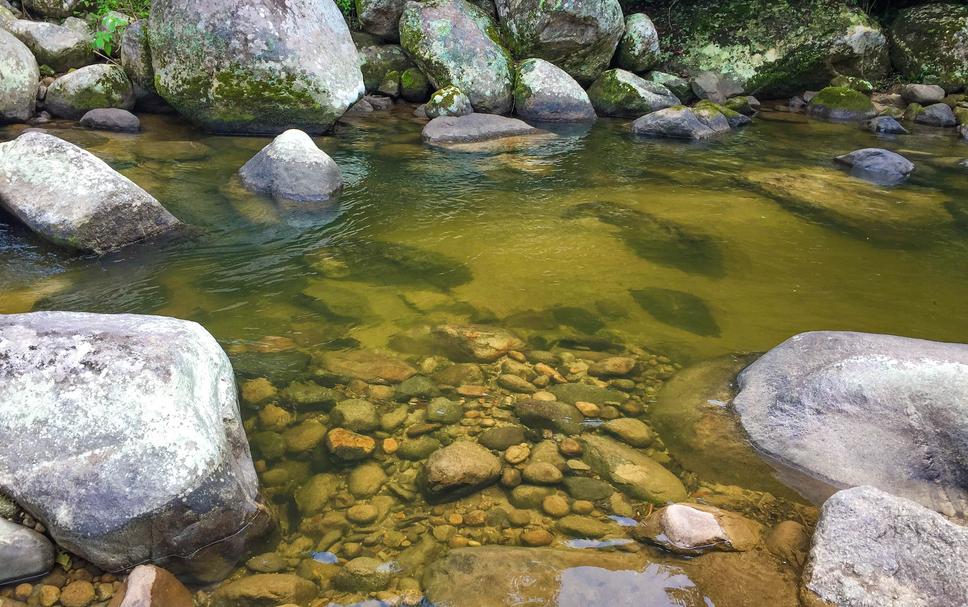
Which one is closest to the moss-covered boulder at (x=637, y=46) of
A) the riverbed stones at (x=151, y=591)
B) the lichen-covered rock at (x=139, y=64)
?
the lichen-covered rock at (x=139, y=64)

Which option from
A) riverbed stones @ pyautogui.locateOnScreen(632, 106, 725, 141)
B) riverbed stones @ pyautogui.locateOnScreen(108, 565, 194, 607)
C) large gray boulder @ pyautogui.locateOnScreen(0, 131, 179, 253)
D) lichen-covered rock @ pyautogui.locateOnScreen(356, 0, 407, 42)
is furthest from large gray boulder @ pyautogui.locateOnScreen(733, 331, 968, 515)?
lichen-covered rock @ pyautogui.locateOnScreen(356, 0, 407, 42)

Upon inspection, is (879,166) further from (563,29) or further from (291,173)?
(291,173)

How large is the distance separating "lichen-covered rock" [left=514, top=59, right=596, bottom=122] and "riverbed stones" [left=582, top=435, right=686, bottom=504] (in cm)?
963

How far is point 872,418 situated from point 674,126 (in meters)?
8.77

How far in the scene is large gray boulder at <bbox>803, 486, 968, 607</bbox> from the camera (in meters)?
2.19

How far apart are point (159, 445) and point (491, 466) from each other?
4.62ft

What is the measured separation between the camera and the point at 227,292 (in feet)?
15.2

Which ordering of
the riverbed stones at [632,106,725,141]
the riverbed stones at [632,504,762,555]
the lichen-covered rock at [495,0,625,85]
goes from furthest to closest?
1. the lichen-covered rock at [495,0,625,85]
2. the riverbed stones at [632,106,725,141]
3. the riverbed stones at [632,504,762,555]

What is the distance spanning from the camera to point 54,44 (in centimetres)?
995

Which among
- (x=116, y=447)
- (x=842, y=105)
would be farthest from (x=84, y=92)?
(x=842, y=105)

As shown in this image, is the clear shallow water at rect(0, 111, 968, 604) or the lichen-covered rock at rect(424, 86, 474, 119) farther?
the lichen-covered rock at rect(424, 86, 474, 119)

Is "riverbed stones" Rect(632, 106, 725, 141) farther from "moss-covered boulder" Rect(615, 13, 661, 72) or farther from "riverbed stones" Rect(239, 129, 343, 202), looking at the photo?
"riverbed stones" Rect(239, 129, 343, 202)

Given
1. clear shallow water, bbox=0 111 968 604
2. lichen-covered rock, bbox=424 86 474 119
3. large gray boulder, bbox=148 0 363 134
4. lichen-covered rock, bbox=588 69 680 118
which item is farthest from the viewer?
lichen-covered rock, bbox=588 69 680 118

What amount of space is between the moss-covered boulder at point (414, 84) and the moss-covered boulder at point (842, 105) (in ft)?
27.9
